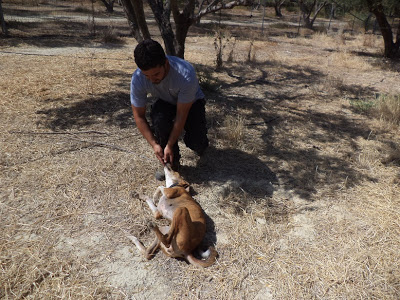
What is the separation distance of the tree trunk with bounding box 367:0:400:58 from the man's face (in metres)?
9.53

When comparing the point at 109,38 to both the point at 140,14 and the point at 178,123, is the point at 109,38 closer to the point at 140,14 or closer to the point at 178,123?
the point at 140,14

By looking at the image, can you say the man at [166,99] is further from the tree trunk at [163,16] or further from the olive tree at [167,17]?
the tree trunk at [163,16]

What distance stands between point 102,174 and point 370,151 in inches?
140

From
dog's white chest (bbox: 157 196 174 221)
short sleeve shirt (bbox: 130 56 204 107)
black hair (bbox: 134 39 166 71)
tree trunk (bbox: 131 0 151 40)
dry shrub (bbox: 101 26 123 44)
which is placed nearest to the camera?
black hair (bbox: 134 39 166 71)

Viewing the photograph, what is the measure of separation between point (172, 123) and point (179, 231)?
1.39m

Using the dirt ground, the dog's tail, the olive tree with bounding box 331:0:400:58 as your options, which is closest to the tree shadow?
the dirt ground

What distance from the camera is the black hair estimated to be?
8.45 feet

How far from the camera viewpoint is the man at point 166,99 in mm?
2664

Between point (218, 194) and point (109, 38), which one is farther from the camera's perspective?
point (109, 38)

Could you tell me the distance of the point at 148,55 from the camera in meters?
2.58

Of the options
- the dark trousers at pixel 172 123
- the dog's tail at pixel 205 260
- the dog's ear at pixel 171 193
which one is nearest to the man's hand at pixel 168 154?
the dark trousers at pixel 172 123

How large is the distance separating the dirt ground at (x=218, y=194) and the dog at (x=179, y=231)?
0.07 metres

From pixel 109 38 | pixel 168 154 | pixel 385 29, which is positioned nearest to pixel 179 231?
pixel 168 154

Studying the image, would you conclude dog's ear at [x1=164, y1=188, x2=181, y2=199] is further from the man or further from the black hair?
the black hair
